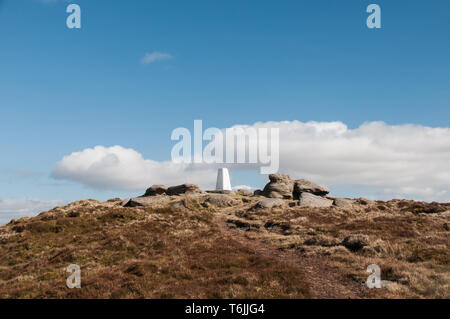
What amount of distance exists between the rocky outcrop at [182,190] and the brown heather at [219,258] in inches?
1022

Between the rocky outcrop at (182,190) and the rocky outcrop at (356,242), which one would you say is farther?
the rocky outcrop at (182,190)

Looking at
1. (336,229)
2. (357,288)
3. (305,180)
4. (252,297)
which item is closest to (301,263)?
(357,288)

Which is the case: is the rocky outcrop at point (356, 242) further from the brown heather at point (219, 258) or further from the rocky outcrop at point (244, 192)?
the rocky outcrop at point (244, 192)

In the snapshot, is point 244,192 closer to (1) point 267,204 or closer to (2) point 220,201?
(2) point 220,201

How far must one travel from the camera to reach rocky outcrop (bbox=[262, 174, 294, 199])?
198 feet

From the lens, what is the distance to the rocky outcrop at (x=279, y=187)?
60500 millimetres

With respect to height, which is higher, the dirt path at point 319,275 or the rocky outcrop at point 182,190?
the rocky outcrop at point 182,190

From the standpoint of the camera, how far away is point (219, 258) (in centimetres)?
1953

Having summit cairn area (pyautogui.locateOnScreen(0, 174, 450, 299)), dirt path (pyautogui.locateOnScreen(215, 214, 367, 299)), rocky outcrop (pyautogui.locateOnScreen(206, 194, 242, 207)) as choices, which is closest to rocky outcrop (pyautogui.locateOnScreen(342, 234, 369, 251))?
summit cairn area (pyautogui.locateOnScreen(0, 174, 450, 299))

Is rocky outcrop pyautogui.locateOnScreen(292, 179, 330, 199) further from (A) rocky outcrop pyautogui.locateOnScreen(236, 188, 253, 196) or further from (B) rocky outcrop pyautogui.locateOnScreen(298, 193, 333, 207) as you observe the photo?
(A) rocky outcrop pyautogui.locateOnScreen(236, 188, 253, 196)

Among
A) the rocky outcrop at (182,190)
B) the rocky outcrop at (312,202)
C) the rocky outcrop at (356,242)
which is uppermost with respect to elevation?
the rocky outcrop at (182,190)

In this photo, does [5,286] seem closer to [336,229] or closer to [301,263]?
[301,263]

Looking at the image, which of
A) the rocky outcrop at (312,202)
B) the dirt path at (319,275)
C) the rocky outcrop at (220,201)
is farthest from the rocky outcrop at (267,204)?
the dirt path at (319,275)
